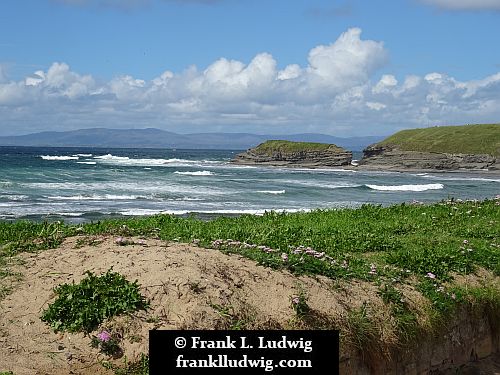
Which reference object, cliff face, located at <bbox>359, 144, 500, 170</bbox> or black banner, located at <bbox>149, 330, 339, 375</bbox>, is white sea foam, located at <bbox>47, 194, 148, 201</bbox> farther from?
cliff face, located at <bbox>359, 144, 500, 170</bbox>

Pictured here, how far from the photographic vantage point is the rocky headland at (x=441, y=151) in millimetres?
90062

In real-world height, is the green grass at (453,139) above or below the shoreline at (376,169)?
above

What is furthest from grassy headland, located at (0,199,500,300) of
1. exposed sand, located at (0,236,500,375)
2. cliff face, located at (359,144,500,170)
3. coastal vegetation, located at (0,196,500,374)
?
cliff face, located at (359,144,500,170)

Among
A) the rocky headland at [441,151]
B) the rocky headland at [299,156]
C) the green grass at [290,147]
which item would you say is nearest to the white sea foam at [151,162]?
the rocky headland at [299,156]

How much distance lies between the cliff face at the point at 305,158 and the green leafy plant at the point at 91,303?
3337 inches

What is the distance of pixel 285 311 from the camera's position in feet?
25.5

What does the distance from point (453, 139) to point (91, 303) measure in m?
101

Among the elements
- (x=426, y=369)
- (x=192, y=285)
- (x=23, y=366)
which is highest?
(x=192, y=285)

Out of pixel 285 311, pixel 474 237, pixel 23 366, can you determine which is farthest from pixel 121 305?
pixel 474 237

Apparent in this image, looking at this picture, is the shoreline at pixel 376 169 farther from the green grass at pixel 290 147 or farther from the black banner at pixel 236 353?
the black banner at pixel 236 353

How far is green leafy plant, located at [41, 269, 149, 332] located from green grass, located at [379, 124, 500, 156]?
9232 centimetres

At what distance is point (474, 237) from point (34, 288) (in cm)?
879

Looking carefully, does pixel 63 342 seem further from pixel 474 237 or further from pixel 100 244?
pixel 474 237

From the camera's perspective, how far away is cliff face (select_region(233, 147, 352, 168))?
309 feet
